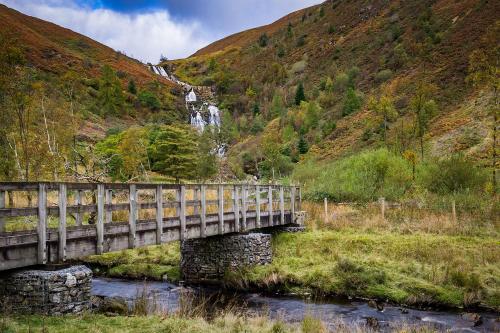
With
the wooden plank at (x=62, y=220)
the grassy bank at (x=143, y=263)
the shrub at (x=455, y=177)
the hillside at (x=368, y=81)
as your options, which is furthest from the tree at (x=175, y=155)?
the wooden plank at (x=62, y=220)

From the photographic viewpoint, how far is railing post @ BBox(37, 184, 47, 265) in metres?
10.7

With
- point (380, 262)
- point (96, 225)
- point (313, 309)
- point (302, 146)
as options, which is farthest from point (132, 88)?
point (96, 225)

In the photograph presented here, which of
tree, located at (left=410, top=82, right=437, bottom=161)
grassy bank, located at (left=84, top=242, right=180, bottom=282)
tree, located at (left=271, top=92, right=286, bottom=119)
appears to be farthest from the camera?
tree, located at (left=271, top=92, right=286, bottom=119)

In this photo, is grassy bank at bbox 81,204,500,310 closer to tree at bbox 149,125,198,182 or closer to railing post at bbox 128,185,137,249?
railing post at bbox 128,185,137,249

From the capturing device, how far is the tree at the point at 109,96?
7675 cm

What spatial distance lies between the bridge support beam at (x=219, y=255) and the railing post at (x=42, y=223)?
1010cm

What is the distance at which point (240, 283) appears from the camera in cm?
1934

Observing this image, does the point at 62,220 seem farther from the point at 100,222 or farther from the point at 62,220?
the point at 100,222

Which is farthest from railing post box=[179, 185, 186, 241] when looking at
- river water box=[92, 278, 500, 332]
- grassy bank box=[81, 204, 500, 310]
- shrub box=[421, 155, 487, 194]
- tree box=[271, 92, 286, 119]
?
tree box=[271, 92, 286, 119]

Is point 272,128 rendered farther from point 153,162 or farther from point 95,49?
point 95,49

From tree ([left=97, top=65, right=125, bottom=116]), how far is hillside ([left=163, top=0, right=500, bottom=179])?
64.9 feet

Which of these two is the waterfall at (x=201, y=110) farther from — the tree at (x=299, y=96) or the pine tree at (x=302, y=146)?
the pine tree at (x=302, y=146)

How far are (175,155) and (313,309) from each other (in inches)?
1228

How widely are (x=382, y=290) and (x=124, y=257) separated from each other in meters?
12.3
